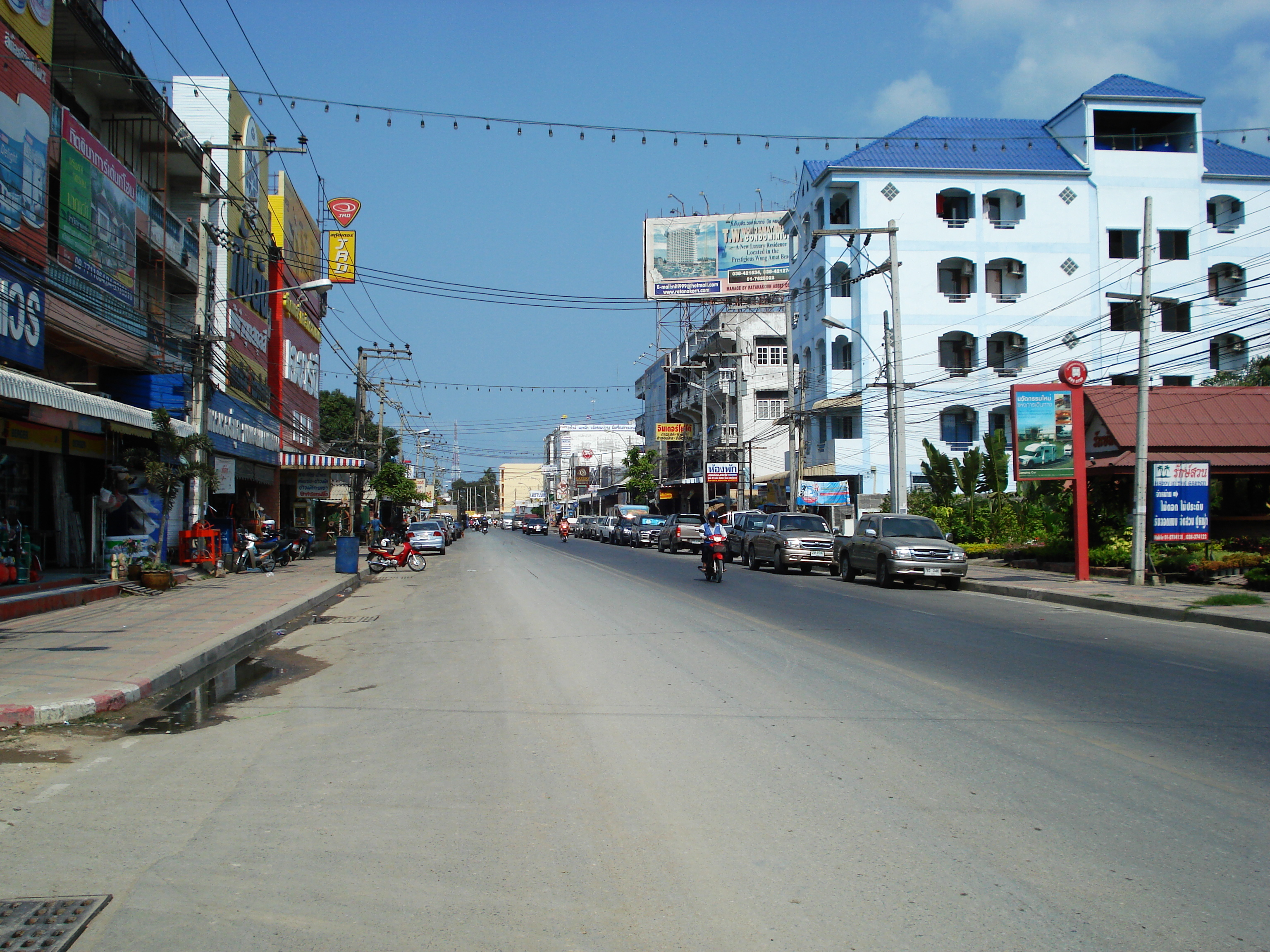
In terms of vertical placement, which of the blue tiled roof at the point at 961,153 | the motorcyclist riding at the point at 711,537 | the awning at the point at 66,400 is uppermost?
the blue tiled roof at the point at 961,153

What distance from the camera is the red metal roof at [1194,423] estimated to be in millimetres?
23875

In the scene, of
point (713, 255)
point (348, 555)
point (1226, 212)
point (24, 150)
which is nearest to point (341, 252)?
point (348, 555)

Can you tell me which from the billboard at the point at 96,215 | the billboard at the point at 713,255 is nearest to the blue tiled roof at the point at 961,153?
the billboard at the point at 713,255

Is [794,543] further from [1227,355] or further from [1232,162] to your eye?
[1232,162]

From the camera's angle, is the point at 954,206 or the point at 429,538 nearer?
the point at 429,538

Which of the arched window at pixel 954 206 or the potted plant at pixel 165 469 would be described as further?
the arched window at pixel 954 206

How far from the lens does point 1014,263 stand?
4994 centimetres

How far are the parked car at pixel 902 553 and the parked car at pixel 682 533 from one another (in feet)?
64.6

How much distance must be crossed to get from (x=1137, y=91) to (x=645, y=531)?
112 feet

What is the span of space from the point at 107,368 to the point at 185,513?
167 inches

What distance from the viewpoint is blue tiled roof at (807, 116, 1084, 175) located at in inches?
1928

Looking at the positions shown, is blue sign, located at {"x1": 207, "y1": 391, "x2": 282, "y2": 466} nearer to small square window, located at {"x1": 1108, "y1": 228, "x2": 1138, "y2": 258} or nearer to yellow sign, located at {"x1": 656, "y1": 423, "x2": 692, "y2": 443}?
small square window, located at {"x1": 1108, "y1": 228, "x2": 1138, "y2": 258}

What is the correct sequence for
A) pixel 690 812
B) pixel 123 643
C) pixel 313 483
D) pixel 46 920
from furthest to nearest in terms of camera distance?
1. pixel 313 483
2. pixel 123 643
3. pixel 690 812
4. pixel 46 920

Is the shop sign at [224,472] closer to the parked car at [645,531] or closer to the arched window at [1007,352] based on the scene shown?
the parked car at [645,531]
